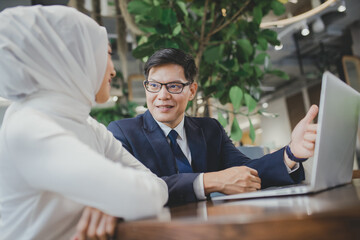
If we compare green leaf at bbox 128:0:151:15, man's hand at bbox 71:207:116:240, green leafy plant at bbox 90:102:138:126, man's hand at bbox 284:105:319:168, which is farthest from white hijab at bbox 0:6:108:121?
green leafy plant at bbox 90:102:138:126

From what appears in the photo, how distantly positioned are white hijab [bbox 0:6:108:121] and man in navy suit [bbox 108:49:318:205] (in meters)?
0.51

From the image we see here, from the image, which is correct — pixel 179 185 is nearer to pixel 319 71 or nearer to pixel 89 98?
pixel 89 98

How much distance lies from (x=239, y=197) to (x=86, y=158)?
0.45m

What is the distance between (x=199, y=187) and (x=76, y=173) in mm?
592

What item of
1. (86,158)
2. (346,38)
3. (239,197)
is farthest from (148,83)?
(346,38)

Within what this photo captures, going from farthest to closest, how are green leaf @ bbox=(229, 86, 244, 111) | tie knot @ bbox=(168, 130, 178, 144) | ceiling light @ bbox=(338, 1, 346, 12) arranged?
1. ceiling light @ bbox=(338, 1, 346, 12)
2. green leaf @ bbox=(229, 86, 244, 111)
3. tie knot @ bbox=(168, 130, 178, 144)

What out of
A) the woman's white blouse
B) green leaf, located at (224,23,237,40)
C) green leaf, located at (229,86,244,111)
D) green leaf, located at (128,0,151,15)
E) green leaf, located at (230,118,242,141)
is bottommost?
green leaf, located at (230,118,242,141)

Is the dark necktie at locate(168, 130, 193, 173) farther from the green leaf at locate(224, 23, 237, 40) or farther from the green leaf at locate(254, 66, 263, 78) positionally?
the green leaf at locate(254, 66, 263, 78)

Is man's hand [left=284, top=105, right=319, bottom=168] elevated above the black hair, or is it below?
below

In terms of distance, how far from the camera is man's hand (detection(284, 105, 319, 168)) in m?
1.10

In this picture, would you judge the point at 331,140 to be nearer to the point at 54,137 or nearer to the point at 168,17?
the point at 54,137

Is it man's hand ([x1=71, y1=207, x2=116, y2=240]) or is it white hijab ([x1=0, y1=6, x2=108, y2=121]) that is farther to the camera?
white hijab ([x1=0, y1=6, x2=108, y2=121])

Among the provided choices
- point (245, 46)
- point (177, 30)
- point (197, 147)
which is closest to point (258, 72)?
point (245, 46)

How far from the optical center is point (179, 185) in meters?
1.08
